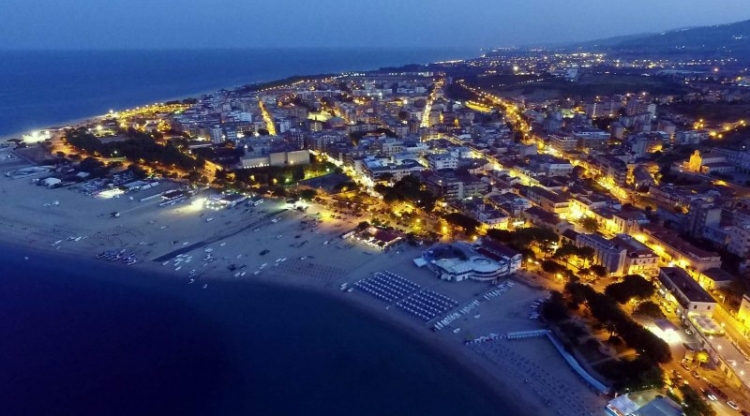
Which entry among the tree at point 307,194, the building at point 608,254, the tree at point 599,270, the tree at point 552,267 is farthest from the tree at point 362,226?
the tree at point 599,270

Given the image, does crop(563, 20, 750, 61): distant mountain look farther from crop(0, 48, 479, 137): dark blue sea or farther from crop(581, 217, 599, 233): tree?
crop(581, 217, 599, 233): tree

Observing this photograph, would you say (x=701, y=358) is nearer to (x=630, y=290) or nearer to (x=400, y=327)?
(x=630, y=290)

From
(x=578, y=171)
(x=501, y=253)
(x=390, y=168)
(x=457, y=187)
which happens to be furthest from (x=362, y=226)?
(x=578, y=171)

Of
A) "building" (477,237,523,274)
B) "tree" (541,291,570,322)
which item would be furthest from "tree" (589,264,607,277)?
"tree" (541,291,570,322)

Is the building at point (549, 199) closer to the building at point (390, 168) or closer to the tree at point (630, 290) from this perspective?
the building at point (390, 168)

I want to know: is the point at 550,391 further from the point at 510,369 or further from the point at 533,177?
the point at 533,177

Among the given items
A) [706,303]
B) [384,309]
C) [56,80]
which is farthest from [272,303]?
[56,80]
